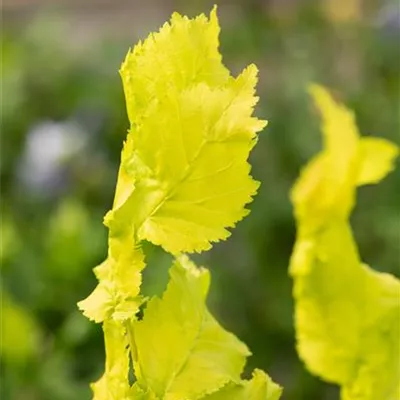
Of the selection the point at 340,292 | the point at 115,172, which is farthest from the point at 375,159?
the point at 115,172

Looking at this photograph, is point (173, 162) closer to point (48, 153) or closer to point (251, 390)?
point (251, 390)

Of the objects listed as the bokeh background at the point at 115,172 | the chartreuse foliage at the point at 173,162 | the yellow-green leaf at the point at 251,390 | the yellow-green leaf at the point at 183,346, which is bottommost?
the yellow-green leaf at the point at 251,390

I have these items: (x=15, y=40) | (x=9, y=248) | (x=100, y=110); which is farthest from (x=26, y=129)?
(x=9, y=248)

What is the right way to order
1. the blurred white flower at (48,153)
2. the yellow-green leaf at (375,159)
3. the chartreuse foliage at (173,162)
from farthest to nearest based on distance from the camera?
the blurred white flower at (48,153) → the yellow-green leaf at (375,159) → the chartreuse foliage at (173,162)

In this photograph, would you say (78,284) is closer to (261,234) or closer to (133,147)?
(261,234)

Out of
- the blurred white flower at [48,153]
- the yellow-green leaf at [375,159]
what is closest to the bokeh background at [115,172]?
the blurred white flower at [48,153]

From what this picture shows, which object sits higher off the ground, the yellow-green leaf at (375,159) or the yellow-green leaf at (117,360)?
the yellow-green leaf at (375,159)

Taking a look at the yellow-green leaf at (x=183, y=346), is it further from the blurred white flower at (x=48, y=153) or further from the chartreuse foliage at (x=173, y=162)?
the blurred white flower at (x=48, y=153)
